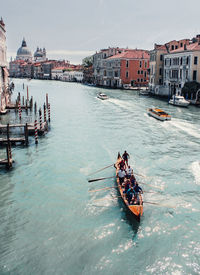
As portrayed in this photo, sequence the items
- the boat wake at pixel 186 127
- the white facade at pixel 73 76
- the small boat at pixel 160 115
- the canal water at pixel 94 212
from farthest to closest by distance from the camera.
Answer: the white facade at pixel 73 76 < the small boat at pixel 160 115 < the boat wake at pixel 186 127 < the canal water at pixel 94 212

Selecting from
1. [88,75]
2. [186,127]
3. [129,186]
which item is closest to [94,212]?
[129,186]

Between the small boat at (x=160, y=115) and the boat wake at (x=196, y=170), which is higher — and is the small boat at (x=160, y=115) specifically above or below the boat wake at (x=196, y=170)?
above

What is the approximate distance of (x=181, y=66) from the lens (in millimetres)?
52938

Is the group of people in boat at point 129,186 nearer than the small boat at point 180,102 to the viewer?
Yes

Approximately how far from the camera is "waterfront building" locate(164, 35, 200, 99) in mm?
49156

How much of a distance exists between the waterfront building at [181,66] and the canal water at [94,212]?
2767cm

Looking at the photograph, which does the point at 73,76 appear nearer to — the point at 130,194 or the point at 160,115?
the point at 160,115

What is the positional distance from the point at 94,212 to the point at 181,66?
45.0 metres

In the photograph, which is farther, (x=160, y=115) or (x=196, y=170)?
(x=160, y=115)

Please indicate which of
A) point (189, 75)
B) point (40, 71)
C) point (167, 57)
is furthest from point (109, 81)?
point (40, 71)

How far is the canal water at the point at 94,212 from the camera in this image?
10320mm

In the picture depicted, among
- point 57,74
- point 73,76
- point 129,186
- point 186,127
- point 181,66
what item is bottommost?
point 129,186

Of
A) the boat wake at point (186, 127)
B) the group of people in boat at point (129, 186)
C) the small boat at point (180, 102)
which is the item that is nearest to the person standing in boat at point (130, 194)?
the group of people in boat at point (129, 186)

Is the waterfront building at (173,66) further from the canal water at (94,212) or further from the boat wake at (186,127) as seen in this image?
the canal water at (94,212)
